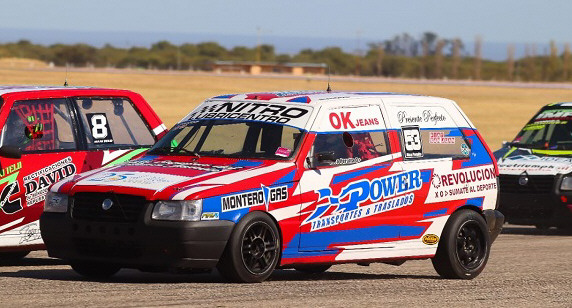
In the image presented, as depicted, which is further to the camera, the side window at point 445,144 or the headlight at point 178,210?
the side window at point 445,144

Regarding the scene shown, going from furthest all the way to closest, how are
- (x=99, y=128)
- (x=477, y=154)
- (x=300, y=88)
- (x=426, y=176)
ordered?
(x=300, y=88), (x=99, y=128), (x=477, y=154), (x=426, y=176)

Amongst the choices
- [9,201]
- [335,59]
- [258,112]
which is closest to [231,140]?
[258,112]

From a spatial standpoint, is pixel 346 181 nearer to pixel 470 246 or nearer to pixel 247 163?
pixel 247 163

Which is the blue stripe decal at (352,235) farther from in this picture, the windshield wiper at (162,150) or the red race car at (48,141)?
the red race car at (48,141)

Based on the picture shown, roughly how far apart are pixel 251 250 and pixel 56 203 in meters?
1.59

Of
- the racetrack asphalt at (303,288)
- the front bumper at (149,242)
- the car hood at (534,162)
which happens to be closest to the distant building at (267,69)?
the car hood at (534,162)

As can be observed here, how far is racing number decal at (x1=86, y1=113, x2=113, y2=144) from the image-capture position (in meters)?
12.7

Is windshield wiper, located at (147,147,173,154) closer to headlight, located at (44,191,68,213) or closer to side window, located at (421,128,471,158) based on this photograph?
headlight, located at (44,191,68,213)

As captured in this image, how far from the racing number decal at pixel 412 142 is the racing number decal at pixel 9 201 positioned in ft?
11.4

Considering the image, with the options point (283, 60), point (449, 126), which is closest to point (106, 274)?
point (449, 126)

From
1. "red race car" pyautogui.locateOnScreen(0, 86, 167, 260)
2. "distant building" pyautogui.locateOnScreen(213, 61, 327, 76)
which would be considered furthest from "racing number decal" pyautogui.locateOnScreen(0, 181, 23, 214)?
"distant building" pyautogui.locateOnScreen(213, 61, 327, 76)

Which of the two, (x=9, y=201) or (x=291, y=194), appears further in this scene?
(x=9, y=201)

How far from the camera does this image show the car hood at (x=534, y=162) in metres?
17.8

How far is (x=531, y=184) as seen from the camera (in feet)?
58.6
